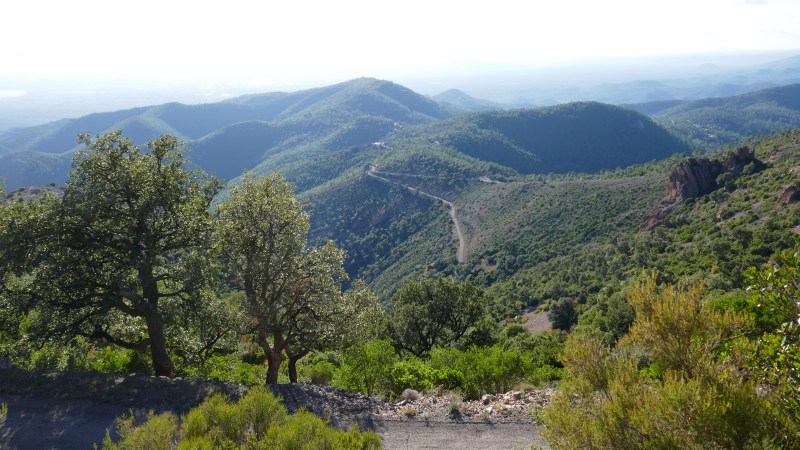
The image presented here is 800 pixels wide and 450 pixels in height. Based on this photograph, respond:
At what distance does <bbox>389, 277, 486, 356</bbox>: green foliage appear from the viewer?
2794 centimetres

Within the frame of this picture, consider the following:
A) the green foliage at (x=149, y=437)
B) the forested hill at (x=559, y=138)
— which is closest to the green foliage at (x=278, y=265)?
the green foliage at (x=149, y=437)

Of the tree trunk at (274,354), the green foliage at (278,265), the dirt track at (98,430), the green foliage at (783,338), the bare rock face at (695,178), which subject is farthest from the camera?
Answer: the bare rock face at (695,178)

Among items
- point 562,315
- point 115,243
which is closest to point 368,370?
point 115,243

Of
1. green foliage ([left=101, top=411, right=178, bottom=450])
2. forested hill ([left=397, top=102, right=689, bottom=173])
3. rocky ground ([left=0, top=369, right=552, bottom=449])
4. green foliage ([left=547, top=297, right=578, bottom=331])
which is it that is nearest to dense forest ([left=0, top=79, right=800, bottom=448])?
green foliage ([left=547, top=297, right=578, bottom=331])

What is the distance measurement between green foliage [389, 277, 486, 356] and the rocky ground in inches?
572

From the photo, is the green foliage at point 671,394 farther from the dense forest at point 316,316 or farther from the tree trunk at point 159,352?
the tree trunk at point 159,352

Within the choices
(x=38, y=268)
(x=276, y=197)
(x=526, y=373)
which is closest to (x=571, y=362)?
(x=526, y=373)

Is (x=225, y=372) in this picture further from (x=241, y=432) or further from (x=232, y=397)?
(x=241, y=432)

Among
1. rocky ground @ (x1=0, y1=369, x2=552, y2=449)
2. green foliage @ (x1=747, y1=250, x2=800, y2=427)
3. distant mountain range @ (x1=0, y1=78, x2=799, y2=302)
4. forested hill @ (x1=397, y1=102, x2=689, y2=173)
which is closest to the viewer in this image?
green foliage @ (x1=747, y1=250, x2=800, y2=427)

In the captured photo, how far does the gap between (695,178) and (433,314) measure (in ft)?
161

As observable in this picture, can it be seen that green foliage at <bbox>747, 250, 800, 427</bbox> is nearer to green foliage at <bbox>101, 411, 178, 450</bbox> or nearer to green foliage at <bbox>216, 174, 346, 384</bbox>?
green foliage at <bbox>101, 411, 178, 450</bbox>

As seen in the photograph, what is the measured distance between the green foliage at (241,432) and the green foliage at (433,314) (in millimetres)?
18692

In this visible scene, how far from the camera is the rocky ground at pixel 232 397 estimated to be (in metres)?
10.7

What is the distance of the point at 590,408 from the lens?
6.60m
